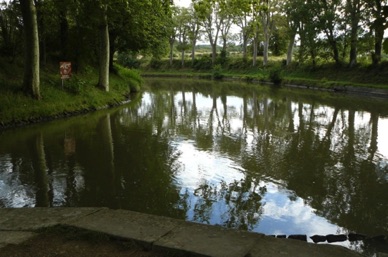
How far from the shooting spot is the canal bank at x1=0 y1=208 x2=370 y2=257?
3.85m

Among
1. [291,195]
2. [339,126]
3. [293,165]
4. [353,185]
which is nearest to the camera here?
[291,195]

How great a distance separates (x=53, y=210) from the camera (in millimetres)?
5016

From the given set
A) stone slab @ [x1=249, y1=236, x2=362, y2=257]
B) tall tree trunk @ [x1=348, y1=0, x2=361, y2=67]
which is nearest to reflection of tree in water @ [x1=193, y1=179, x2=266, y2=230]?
stone slab @ [x1=249, y1=236, x2=362, y2=257]

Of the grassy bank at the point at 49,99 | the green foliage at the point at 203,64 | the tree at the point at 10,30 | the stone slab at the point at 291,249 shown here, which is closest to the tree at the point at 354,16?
the grassy bank at the point at 49,99

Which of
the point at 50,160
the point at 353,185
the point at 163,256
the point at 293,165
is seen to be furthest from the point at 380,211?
the point at 50,160

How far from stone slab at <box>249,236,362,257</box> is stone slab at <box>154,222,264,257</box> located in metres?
0.10

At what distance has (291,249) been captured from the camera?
3918 millimetres

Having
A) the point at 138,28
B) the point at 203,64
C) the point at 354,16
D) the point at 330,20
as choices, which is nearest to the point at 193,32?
the point at 203,64

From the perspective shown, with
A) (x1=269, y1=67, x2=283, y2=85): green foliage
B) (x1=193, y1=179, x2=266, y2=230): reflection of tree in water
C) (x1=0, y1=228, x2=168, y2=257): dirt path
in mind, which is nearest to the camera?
(x1=0, y1=228, x2=168, y2=257): dirt path

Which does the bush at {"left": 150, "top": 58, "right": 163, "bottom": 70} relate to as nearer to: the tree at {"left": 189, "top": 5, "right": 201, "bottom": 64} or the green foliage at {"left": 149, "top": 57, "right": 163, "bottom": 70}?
the green foliage at {"left": 149, "top": 57, "right": 163, "bottom": 70}

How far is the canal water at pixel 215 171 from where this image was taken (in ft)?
20.0

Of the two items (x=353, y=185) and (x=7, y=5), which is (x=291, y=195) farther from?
(x=7, y=5)

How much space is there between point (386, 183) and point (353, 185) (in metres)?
0.72

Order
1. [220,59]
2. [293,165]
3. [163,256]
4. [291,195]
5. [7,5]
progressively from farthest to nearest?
[220,59], [7,5], [293,165], [291,195], [163,256]
